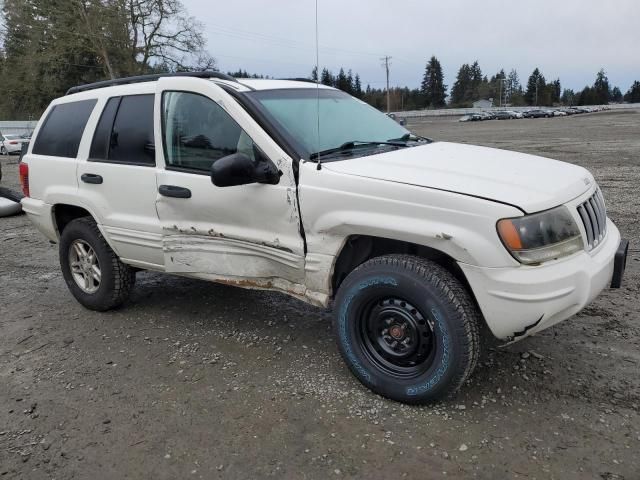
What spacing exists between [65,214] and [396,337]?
3.32 metres

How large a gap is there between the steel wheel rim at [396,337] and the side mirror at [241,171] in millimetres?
970

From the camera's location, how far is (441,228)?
2795 mm

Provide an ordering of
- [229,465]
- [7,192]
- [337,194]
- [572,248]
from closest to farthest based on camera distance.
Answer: [229,465] → [572,248] → [337,194] → [7,192]

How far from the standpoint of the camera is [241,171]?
320cm

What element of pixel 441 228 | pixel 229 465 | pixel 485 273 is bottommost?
pixel 229 465

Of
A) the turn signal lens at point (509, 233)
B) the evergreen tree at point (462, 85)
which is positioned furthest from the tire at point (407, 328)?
the evergreen tree at point (462, 85)

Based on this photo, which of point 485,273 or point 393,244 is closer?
point 485,273

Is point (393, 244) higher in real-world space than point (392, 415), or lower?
higher

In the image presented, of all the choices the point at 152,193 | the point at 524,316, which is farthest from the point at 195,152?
the point at 524,316

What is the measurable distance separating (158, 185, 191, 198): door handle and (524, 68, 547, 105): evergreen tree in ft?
427

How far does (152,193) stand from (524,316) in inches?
104

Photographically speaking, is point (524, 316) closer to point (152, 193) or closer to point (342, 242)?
point (342, 242)

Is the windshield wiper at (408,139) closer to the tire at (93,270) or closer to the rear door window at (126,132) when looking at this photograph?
the rear door window at (126,132)

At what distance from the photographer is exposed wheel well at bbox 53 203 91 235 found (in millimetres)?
4785
